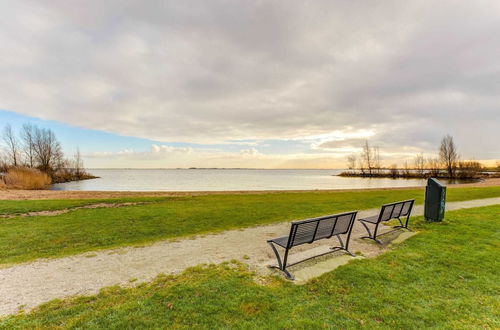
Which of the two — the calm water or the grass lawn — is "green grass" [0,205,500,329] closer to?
the grass lawn

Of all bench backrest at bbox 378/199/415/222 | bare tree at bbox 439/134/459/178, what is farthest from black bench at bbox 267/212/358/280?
bare tree at bbox 439/134/459/178

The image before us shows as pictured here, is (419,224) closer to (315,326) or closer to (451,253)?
(451,253)

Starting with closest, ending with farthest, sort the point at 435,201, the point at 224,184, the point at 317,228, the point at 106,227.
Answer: the point at 317,228 < the point at 435,201 < the point at 106,227 < the point at 224,184

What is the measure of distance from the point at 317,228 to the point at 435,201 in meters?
6.26

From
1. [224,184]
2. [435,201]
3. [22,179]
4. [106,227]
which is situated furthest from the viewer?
[224,184]

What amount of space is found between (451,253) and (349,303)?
363 cm

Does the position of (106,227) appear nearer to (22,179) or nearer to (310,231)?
(310,231)

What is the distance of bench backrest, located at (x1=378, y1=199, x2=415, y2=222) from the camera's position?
6.38m

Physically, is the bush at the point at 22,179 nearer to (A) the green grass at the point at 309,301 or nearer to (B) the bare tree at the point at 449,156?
(A) the green grass at the point at 309,301

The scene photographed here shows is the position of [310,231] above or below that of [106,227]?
above

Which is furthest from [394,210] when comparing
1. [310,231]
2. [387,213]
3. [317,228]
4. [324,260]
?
[310,231]

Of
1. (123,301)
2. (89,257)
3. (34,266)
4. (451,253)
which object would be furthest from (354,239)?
(34,266)

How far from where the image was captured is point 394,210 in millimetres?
6949

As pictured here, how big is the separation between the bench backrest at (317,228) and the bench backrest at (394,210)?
138 centimetres
